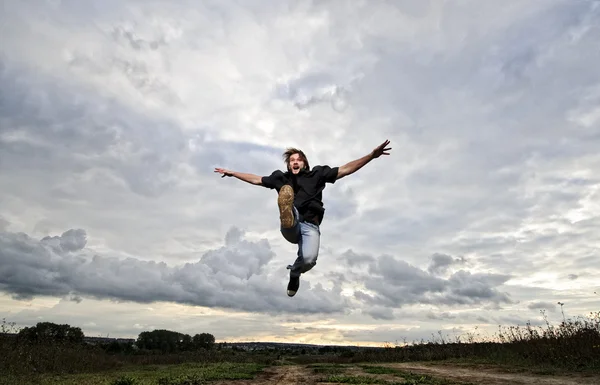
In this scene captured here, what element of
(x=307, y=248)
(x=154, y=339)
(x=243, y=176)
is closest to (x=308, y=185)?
(x=307, y=248)

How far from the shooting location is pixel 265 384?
13.8 m

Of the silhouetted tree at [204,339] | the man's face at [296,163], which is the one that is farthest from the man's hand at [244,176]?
the silhouetted tree at [204,339]

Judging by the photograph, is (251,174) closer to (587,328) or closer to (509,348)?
(587,328)

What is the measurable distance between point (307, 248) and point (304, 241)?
17 centimetres

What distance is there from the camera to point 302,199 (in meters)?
8.32

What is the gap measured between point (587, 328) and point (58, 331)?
53.1 metres

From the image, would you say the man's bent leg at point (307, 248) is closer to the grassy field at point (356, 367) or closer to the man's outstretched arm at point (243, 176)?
the man's outstretched arm at point (243, 176)

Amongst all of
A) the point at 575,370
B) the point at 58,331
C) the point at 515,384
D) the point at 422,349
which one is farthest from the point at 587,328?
the point at 58,331

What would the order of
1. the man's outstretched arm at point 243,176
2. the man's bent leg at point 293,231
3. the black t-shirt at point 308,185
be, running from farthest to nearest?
the man's outstretched arm at point 243,176
the black t-shirt at point 308,185
the man's bent leg at point 293,231

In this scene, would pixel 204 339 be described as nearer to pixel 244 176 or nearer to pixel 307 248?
pixel 244 176

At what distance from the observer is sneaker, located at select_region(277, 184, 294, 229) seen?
7.45 m

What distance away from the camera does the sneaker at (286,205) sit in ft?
24.4

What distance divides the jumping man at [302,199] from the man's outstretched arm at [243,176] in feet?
0.09

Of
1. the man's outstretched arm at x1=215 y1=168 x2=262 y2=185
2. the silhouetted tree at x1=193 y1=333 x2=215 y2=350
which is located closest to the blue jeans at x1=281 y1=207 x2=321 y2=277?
the man's outstretched arm at x1=215 y1=168 x2=262 y2=185
